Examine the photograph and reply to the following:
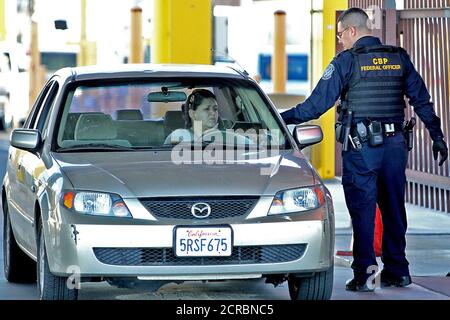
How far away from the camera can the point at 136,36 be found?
29594mm

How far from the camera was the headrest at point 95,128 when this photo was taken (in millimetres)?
8555

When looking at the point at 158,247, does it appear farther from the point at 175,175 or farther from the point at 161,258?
the point at 175,175

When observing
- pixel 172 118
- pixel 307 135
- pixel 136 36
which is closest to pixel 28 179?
pixel 172 118

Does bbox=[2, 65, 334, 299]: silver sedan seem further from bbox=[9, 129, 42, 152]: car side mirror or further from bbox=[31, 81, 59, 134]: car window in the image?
bbox=[31, 81, 59, 134]: car window

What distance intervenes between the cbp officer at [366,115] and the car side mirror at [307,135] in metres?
0.26

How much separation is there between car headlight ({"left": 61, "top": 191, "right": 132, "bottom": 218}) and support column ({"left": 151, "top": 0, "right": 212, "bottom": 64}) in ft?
28.6

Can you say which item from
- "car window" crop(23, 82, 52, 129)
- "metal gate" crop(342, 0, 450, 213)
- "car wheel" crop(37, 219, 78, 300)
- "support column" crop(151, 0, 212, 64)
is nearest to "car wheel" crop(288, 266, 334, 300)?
"car wheel" crop(37, 219, 78, 300)

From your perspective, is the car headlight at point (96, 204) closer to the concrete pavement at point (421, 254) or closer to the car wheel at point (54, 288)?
the car wheel at point (54, 288)

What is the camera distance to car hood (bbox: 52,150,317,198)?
7555 mm

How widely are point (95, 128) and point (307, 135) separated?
1.37 meters

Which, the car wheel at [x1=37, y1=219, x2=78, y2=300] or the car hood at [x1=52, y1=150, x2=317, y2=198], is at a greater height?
the car hood at [x1=52, y1=150, x2=317, y2=198]
